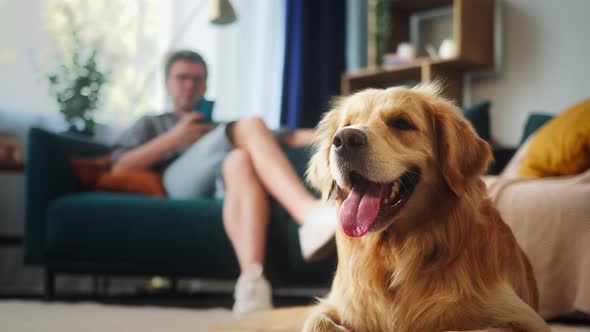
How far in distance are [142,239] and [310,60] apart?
92.0 inches

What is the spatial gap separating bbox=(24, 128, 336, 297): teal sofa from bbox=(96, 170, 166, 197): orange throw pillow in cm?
13

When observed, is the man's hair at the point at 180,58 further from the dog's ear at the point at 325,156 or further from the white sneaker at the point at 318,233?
the dog's ear at the point at 325,156

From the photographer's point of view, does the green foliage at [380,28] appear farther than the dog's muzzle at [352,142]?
Yes

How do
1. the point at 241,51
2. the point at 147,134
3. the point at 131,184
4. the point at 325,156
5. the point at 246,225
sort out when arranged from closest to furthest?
1. the point at 325,156
2. the point at 246,225
3. the point at 131,184
4. the point at 147,134
5. the point at 241,51

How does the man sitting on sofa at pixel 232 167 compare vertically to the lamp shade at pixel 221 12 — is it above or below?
below

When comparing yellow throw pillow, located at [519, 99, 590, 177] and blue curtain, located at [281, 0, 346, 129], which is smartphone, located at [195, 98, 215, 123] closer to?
blue curtain, located at [281, 0, 346, 129]

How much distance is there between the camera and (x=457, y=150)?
1218 millimetres

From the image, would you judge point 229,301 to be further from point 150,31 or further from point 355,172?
point 150,31

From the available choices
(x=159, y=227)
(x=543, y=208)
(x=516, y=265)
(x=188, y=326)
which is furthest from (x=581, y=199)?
(x=159, y=227)

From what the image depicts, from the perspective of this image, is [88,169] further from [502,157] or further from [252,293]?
[502,157]

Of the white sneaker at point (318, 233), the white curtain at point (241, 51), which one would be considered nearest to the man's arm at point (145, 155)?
the white sneaker at point (318, 233)

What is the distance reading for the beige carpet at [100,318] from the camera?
5.23 feet

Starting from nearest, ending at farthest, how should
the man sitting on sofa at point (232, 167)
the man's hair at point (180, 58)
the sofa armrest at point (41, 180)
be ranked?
1. the man sitting on sofa at point (232, 167)
2. the sofa armrest at point (41, 180)
3. the man's hair at point (180, 58)

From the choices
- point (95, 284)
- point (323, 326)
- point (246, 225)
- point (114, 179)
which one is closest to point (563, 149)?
A: point (246, 225)
